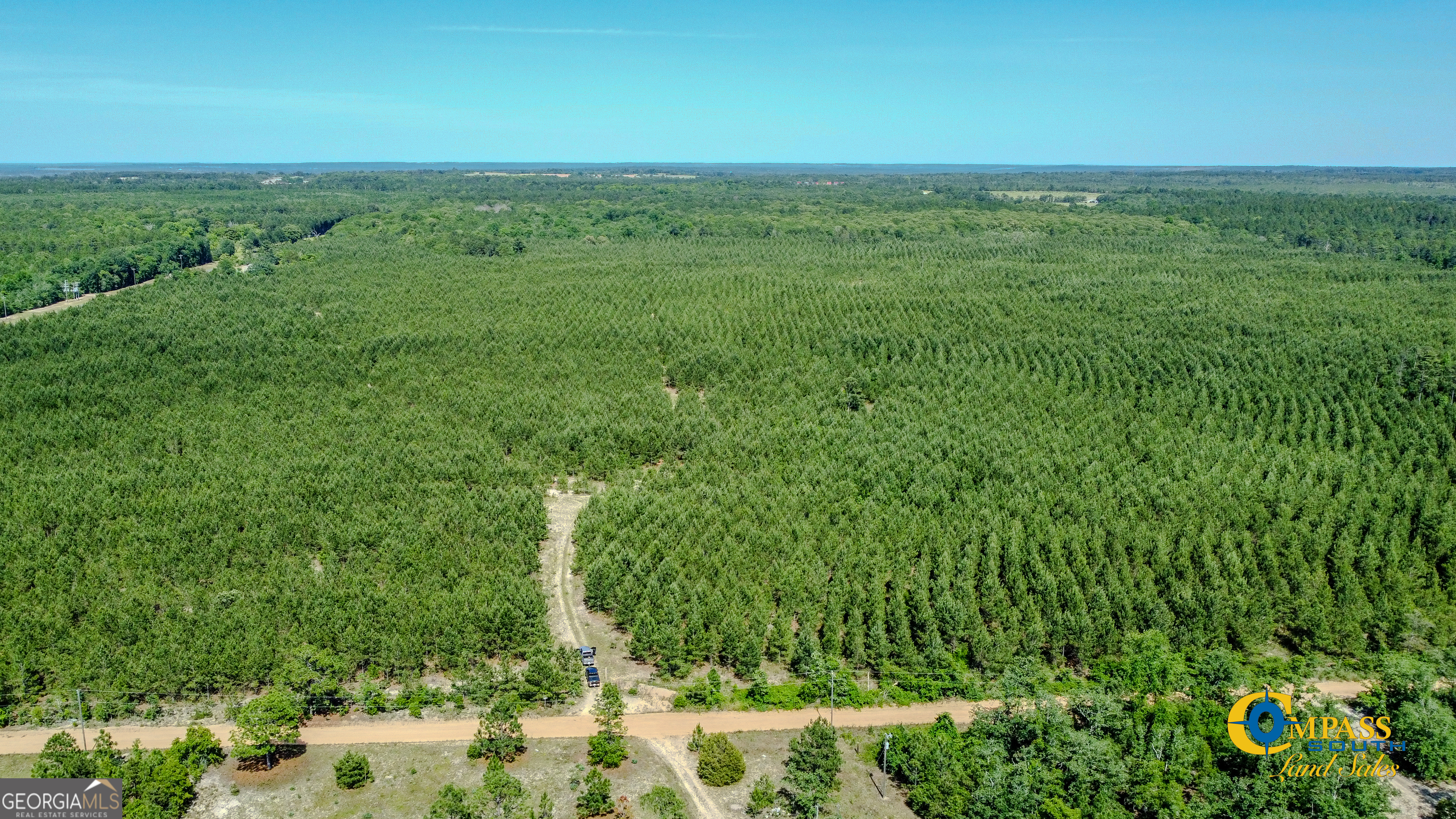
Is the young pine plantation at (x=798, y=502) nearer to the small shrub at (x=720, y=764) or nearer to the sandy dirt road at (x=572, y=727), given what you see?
the sandy dirt road at (x=572, y=727)

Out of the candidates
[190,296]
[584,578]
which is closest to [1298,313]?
[584,578]

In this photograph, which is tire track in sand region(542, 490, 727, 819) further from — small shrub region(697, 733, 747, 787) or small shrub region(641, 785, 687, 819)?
small shrub region(641, 785, 687, 819)

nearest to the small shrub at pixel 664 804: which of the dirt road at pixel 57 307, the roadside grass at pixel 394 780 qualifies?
the roadside grass at pixel 394 780

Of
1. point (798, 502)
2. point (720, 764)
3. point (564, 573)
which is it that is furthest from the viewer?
point (798, 502)

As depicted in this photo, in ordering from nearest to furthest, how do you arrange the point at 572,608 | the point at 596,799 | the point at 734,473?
1. the point at 596,799
2. the point at 572,608
3. the point at 734,473

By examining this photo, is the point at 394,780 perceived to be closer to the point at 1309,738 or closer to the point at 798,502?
the point at 798,502

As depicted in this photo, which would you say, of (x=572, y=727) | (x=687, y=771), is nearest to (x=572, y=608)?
(x=572, y=727)

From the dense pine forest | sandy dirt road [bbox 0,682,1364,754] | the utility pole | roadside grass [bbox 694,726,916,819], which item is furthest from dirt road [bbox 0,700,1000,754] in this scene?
the dense pine forest
